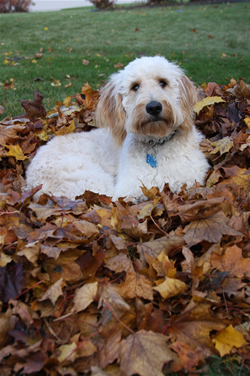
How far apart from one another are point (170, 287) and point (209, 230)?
1.85 feet

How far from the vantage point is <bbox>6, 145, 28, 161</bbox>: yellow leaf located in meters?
4.14

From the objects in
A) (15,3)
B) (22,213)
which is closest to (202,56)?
(22,213)

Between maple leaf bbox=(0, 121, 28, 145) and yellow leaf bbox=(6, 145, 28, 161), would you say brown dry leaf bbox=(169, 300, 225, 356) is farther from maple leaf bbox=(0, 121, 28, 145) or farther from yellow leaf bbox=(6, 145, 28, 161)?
maple leaf bbox=(0, 121, 28, 145)

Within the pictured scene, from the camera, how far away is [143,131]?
3.34 meters

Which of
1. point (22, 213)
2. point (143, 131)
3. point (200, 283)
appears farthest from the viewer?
point (143, 131)

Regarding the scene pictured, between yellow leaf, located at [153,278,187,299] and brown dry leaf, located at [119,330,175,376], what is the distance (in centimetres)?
27

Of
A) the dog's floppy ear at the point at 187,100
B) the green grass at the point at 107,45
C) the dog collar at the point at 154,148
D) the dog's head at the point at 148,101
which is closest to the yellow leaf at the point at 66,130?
the dog's head at the point at 148,101

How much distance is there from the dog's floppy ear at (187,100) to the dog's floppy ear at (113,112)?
0.67 meters

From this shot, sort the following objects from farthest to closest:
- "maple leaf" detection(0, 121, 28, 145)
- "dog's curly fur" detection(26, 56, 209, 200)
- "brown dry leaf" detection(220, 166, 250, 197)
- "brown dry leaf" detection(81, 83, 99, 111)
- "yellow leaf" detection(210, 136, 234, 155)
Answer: "brown dry leaf" detection(81, 83, 99, 111)
"maple leaf" detection(0, 121, 28, 145)
"yellow leaf" detection(210, 136, 234, 155)
"dog's curly fur" detection(26, 56, 209, 200)
"brown dry leaf" detection(220, 166, 250, 197)

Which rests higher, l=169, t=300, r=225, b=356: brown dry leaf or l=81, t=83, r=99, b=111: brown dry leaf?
l=81, t=83, r=99, b=111: brown dry leaf

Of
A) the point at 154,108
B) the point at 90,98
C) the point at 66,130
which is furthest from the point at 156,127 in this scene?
the point at 90,98

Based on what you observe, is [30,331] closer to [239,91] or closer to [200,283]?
[200,283]

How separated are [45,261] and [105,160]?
2.27 m

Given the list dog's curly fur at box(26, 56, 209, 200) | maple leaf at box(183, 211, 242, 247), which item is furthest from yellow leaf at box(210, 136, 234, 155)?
maple leaf at box(183, 211, 242, 247)
